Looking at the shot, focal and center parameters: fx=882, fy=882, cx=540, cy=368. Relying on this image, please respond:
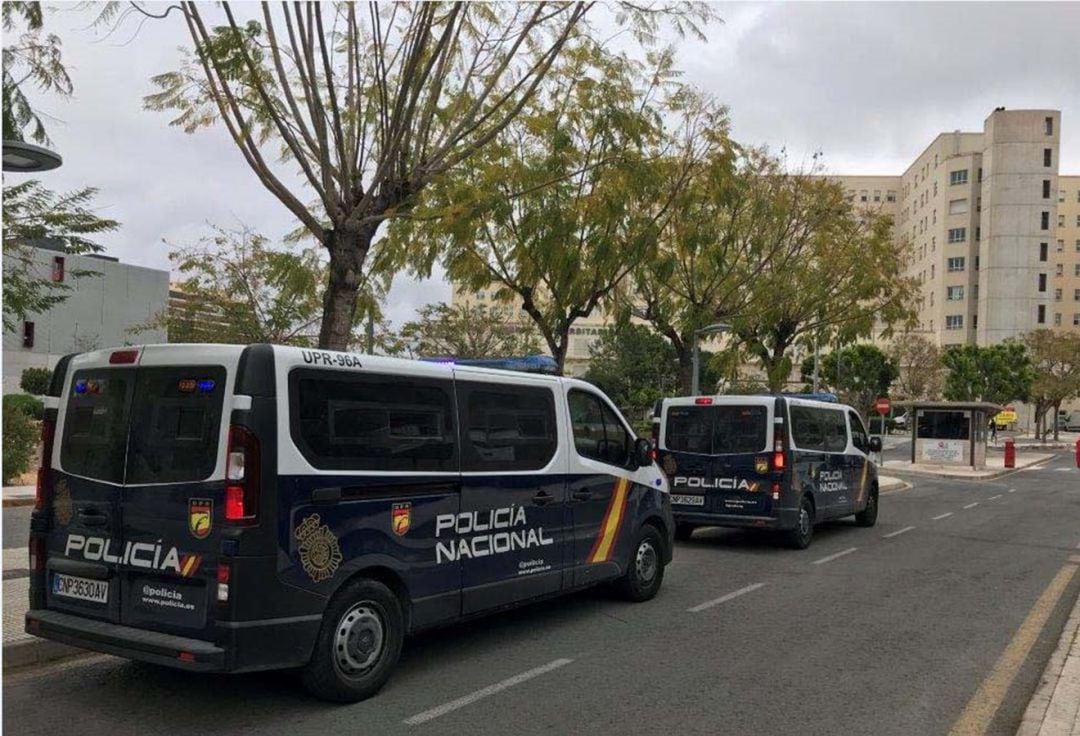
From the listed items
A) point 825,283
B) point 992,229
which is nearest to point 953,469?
point 825,283

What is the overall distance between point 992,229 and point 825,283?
73904 mm

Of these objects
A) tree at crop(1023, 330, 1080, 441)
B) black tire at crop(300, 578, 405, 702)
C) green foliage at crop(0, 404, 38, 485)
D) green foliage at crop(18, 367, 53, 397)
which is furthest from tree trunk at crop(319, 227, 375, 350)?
tree at crop(1023, 330, 1080, 441)

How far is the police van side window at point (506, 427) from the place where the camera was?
646 centimetres

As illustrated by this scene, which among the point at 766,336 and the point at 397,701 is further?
the point at 766,336

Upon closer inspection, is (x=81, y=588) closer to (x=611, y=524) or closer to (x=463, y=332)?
(x=611, y=524)

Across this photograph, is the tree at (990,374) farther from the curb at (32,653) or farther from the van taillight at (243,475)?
the van taillight at (243,475)

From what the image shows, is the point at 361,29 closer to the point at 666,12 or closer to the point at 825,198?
the point at 666,12

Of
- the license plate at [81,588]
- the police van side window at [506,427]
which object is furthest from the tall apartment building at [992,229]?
the license plate at [81,588]

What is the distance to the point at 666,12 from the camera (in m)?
10.6

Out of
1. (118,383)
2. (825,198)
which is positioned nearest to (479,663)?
(118,383)

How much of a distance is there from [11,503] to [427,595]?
42.3 ft

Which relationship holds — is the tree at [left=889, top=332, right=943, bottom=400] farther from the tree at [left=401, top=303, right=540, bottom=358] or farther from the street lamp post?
the street lamp post

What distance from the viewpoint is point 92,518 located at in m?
5.38

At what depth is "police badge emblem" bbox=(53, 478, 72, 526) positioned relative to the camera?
5543 millimetres
